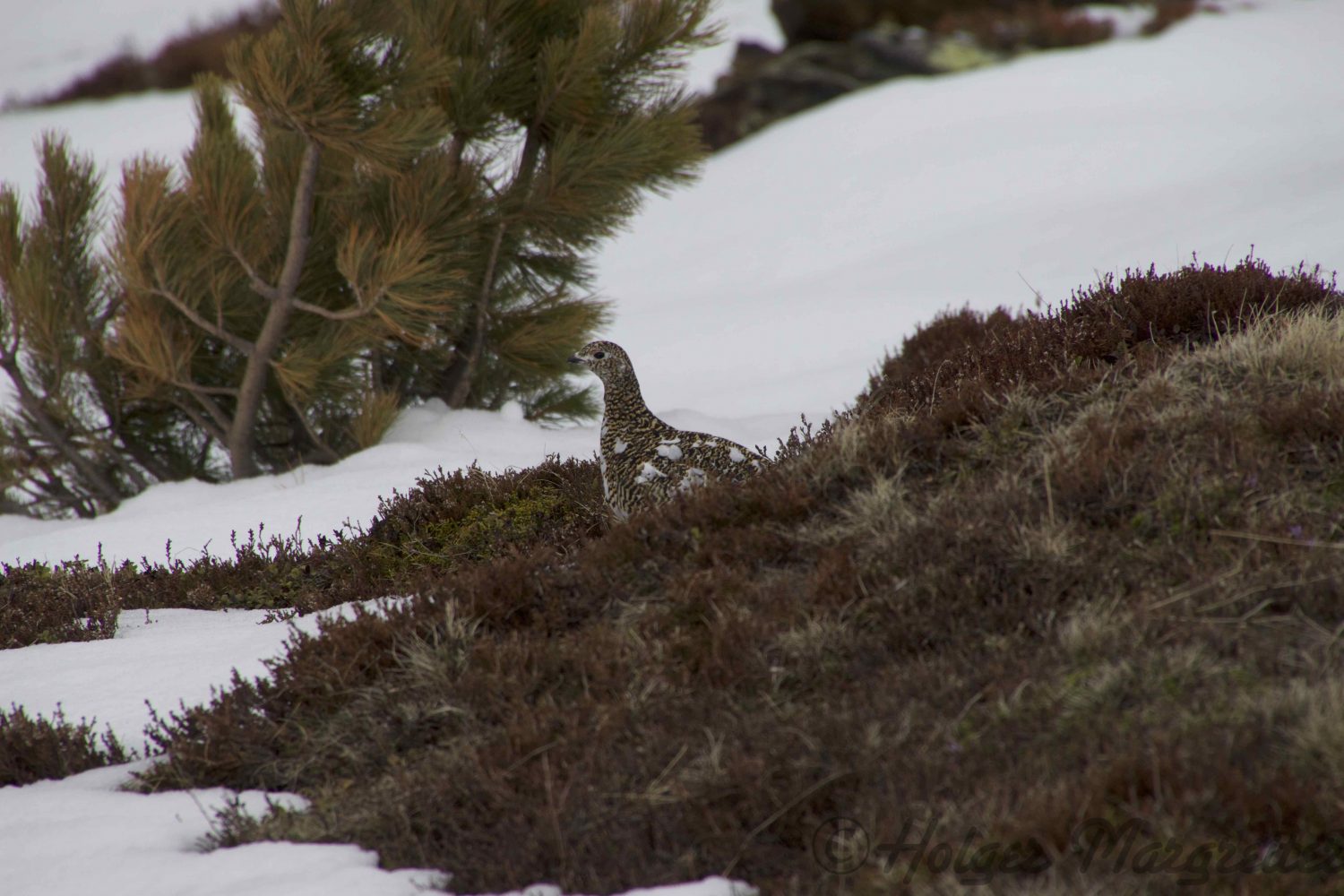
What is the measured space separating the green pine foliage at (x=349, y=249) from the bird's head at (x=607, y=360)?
2229 millimetres


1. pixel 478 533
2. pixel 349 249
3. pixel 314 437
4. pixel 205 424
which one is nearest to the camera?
pixel 478 533

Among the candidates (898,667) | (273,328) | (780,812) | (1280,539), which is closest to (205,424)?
(273,328)

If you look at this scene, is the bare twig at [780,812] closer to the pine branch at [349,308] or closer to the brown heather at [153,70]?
the pine branch at [349,308]

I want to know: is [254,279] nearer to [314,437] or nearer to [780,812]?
[314,437]

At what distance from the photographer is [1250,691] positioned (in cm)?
269

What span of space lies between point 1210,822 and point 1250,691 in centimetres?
49

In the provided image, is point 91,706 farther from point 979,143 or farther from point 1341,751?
point 979,143

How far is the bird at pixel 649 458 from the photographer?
486 centimetres

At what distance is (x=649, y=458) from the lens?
498 cm

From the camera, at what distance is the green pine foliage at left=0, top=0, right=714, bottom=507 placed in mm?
7629

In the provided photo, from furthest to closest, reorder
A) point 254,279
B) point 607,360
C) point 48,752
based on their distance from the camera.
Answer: point 254,279 < point 607,360 < point 48,752

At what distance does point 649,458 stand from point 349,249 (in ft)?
11.4

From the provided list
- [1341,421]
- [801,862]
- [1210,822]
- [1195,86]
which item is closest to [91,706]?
[801,862]

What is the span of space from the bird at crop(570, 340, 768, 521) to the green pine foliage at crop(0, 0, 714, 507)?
2631mm
